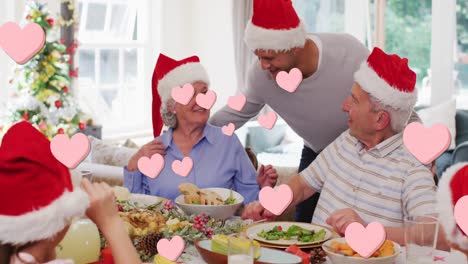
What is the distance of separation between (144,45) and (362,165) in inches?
Answer: 204

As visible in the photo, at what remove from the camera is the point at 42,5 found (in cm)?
598

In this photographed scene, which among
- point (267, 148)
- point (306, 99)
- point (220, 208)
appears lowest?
point (267, 148)

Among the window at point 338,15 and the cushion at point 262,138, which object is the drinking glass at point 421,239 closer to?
the cushion at point 262,138

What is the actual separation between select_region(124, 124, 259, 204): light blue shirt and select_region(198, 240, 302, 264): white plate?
0.96 m

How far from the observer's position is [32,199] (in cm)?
146

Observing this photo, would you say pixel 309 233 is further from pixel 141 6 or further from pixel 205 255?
pixel 141 6

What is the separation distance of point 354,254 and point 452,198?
41 centimetres

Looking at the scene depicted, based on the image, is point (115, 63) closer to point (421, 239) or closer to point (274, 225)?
point (274, 225)

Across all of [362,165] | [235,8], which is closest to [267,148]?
[235,8]

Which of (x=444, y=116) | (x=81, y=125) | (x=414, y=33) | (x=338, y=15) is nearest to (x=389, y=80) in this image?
(x=444, y=116)
